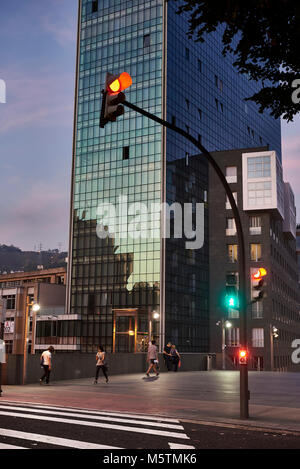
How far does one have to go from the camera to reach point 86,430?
10.5 meters

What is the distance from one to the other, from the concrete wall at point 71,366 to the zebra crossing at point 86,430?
886 cm

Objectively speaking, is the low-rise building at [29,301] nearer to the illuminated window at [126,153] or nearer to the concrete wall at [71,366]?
the concrete wall at [71,366]

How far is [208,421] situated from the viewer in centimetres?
1212

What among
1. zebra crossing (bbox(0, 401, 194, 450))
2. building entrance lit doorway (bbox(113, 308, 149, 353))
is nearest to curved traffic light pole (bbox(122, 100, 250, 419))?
zebra crossing (bbox(0, 401, 194, 450))

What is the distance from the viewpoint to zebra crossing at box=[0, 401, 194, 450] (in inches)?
356

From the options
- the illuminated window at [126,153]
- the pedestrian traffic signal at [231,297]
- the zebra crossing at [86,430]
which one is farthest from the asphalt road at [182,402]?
the illuminated window at [126,153]

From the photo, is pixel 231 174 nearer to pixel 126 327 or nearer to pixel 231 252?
pixel 231 252

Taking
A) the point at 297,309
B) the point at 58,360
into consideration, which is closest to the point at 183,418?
the point at 58,360

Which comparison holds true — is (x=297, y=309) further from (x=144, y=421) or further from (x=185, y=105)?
(x=144, y=421)

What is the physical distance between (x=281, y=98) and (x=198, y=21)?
3.55 metres

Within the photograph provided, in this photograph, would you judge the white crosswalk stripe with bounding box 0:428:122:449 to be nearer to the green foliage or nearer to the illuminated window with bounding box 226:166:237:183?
the green foliage

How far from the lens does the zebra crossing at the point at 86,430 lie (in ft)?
29.6

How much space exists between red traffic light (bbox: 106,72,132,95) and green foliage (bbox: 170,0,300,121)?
2108 millimetres

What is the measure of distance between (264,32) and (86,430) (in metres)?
9.09
